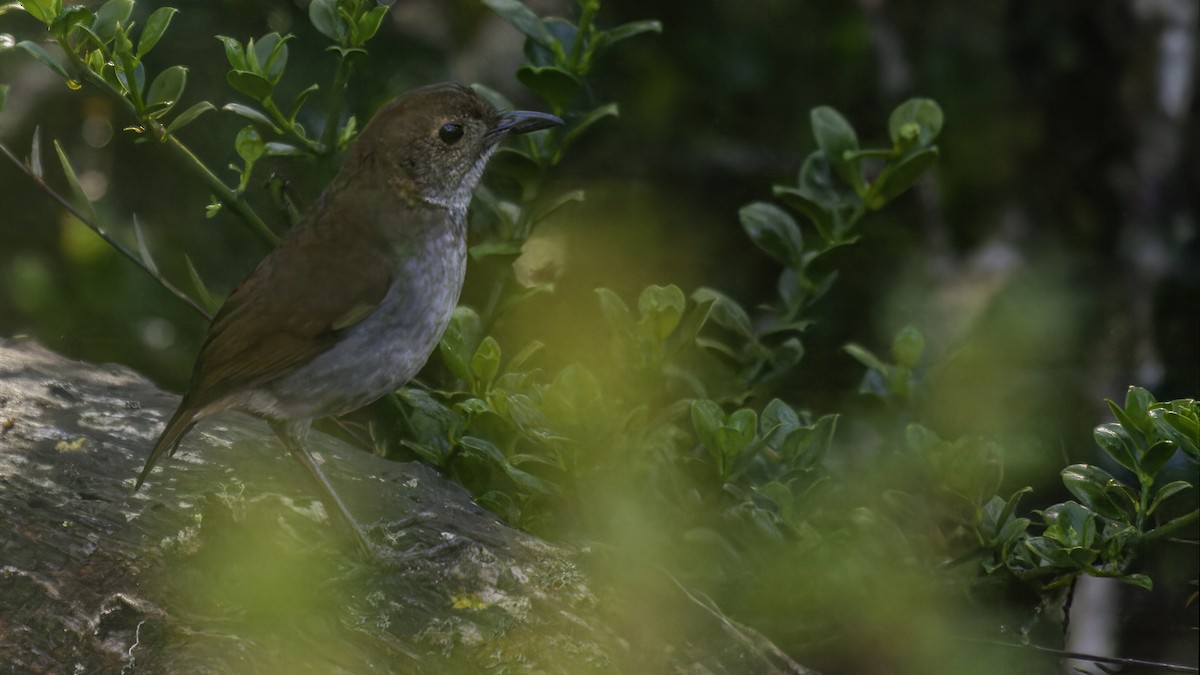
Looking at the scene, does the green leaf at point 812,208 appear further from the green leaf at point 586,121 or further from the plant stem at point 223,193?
the plant stem at point 223,193

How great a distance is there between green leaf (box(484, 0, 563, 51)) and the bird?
275 mm

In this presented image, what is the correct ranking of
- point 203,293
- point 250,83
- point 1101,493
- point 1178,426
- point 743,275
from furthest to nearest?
point 743,275 → point 203,293 → point 250,83 → point 1101,493 → point 1178,426

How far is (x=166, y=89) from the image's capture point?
8.89 feet

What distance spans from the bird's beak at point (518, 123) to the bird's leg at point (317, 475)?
2.36 feet

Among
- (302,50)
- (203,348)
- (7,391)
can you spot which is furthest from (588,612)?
(302,50)

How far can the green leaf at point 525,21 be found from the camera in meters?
3.12

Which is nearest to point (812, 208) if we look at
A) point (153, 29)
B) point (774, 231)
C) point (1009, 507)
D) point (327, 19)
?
point (774, 231)

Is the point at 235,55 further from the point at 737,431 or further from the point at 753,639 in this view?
the point at 753,639

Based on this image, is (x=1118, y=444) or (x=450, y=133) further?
(x=450, y=133)

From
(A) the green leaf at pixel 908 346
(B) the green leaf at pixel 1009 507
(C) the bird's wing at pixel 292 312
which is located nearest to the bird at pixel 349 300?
(C) the bird's wing at pixel 292 312

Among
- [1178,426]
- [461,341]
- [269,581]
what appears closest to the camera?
[269,581]

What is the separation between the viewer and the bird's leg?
263 cm

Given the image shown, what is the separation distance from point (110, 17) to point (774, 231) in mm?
1514

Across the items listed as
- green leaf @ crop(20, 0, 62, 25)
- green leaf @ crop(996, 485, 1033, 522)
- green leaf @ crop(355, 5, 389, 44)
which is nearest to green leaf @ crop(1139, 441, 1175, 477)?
green leaf @ crop(996, 485, 1033, 522)
